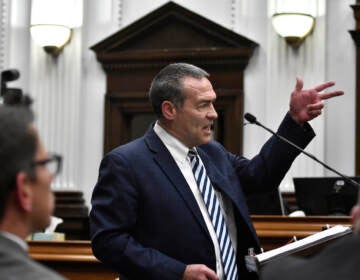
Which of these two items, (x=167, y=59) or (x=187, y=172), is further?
(x=167, y=59)

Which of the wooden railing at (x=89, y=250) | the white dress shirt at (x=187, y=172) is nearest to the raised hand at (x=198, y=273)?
the white dress shirt at (x=187, y=172)

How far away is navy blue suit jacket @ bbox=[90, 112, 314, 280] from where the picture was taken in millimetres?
3611

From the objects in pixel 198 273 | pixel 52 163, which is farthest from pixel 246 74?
pixel 52 163

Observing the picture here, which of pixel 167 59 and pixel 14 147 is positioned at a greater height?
pixel 167 59

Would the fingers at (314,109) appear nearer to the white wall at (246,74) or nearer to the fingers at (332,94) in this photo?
the fingers at (332,94)

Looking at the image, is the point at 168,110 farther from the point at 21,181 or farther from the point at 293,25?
the point at 293,25

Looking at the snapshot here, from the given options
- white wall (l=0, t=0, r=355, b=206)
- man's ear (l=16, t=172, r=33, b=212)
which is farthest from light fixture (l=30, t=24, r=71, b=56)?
man's ear (l=16, t=172, r=33, b=212)

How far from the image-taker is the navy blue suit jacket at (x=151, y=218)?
3.61m

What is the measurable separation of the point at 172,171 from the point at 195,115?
25cm

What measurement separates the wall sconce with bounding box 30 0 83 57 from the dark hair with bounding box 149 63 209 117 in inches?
213

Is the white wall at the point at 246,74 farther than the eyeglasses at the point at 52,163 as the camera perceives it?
Yes

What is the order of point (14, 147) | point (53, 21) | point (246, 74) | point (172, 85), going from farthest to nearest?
point (53, 21) → point (246, 74) → point (172, 85) → point (14, 147)

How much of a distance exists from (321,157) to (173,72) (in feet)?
15.2

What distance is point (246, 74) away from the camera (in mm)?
8852
